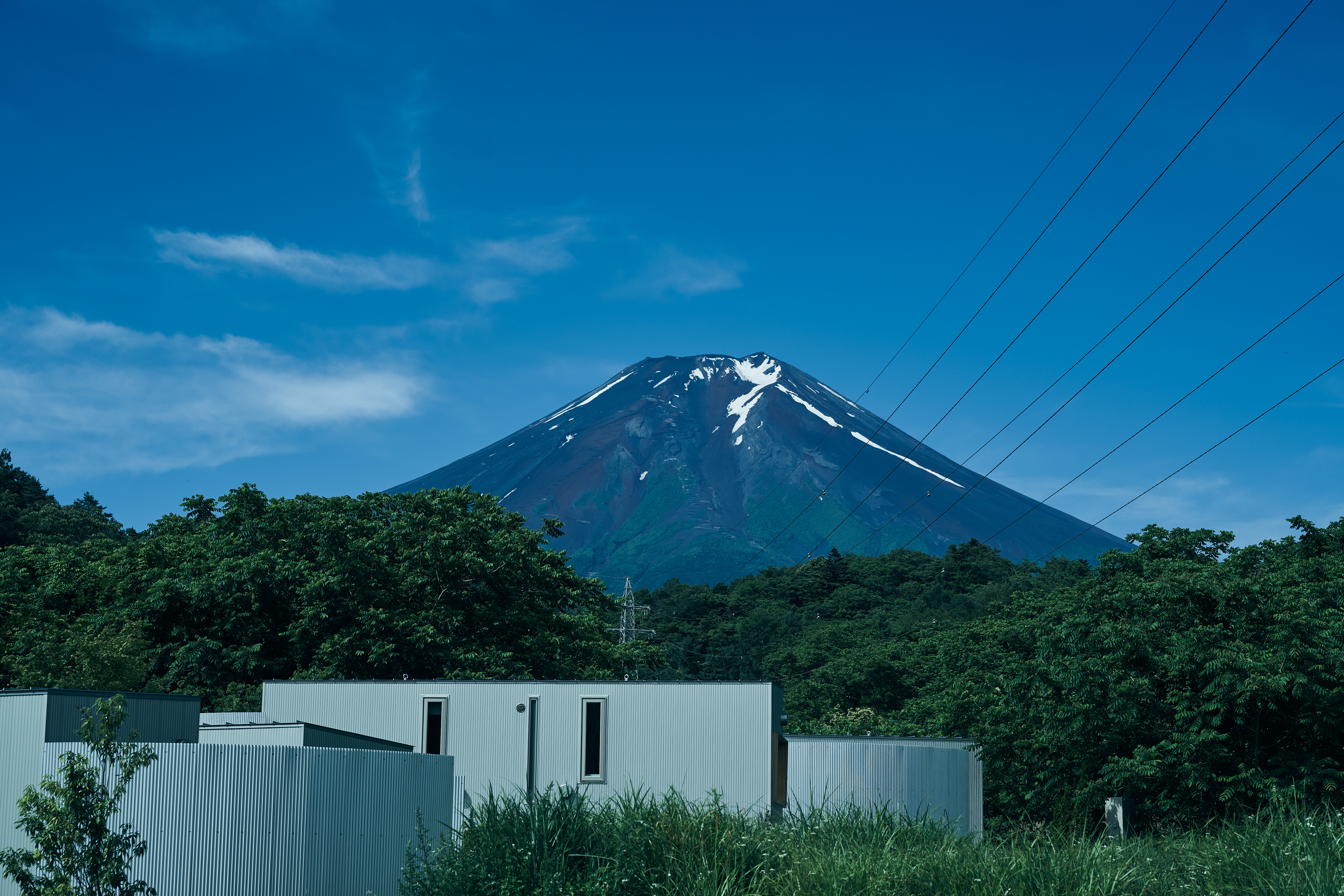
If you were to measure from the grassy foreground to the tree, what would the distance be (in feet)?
10.0

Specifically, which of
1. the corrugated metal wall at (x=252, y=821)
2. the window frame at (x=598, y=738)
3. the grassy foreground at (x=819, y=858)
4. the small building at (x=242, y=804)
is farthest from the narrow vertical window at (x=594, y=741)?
the grassy foreground at (x=819, y=858)

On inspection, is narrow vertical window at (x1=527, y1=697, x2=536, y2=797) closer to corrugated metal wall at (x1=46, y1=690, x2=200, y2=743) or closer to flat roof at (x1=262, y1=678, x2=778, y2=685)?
flat roof at (x1=262, y1=678, x2=778, y2=685)

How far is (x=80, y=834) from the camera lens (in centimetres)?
1156

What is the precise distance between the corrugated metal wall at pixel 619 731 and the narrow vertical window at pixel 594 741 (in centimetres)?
12

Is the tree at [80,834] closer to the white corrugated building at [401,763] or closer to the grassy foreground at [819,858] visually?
the white corrugated building at [401,763]

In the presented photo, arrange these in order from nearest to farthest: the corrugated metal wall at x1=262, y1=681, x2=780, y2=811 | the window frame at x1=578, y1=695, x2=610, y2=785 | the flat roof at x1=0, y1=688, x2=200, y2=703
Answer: the flat roof at x1=0, y1=688, x2=200, y2=703 → the corrugated metal wall at x1=262, y1=681, x2=780, y2=811 → the window frame at x1=578, y1=695, x2=610, y2=785

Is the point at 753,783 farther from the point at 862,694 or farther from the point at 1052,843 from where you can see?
the point at 862,694

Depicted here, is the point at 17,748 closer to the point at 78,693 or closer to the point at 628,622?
the point at 78,693

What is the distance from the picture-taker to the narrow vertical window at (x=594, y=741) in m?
23.3

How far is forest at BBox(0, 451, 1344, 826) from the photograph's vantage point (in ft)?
84.7

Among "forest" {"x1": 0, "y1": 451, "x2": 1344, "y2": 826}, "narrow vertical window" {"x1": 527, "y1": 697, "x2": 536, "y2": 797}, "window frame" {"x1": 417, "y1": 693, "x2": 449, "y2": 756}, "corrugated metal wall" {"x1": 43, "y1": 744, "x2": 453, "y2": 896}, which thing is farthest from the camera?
"forest" {"x1": 0, "y1": 451, "x2": 1344, "y2": 826}

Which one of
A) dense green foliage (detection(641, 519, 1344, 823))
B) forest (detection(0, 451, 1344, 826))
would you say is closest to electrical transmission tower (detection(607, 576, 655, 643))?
forest (detection(0, 451, 1344, 826))

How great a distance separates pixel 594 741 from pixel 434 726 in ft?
11.7

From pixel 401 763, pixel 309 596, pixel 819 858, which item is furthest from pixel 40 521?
pixel 819 858
